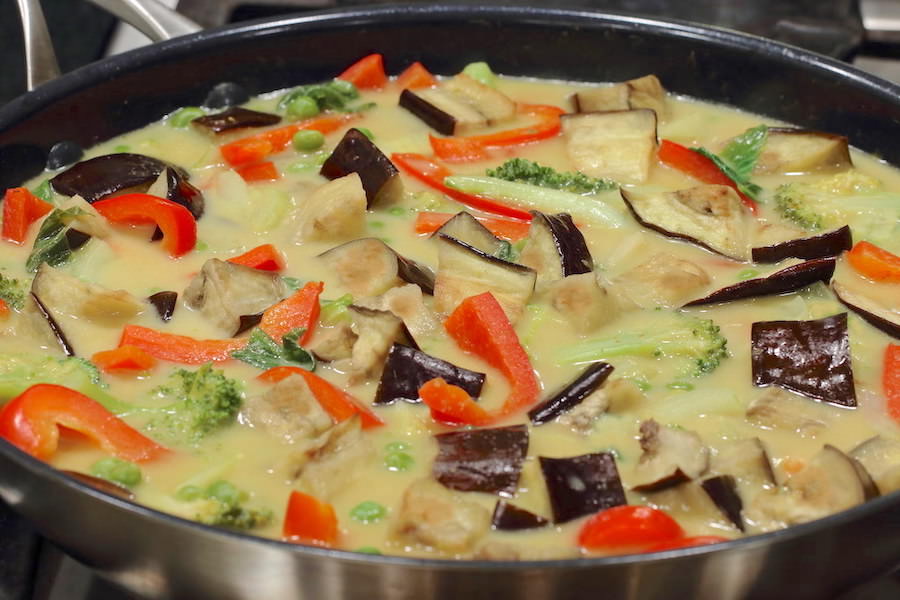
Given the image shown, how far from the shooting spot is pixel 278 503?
2195 millimetres

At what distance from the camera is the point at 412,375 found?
2420 millimetres

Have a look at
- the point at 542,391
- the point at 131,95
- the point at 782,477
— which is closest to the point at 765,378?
the point at 782,477

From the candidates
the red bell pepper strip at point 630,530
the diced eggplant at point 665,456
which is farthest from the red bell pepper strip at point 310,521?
the diced eggplant at point 665,456

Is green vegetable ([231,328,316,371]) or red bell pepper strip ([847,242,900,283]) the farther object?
red bell pepper strip ([847,242,900,283])

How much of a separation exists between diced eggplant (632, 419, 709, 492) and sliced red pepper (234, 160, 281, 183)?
1.56m

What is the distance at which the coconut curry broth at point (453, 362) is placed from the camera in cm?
218

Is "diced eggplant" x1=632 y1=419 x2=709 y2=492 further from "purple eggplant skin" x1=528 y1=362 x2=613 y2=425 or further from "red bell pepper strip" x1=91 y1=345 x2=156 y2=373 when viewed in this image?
"red bell pepper strip" x1=91 y1=345 x2=156 y2=373

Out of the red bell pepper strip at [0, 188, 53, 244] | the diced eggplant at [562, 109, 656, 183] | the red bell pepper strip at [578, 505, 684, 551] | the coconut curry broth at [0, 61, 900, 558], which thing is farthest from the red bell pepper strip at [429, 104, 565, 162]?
the red bell pepper strip at [578, 505, 684, 551]

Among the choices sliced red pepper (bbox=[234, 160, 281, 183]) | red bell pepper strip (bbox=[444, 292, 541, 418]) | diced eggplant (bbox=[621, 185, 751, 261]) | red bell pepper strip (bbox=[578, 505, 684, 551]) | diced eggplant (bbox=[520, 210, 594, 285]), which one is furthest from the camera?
sliced red pepper (bbox=[234, 160, 281, 183])

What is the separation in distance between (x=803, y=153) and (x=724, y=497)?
164cm

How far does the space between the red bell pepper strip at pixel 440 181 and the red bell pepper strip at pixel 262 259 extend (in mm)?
584

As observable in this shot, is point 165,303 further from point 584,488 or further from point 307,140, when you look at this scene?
point 584,488

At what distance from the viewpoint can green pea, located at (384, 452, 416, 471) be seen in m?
2.27

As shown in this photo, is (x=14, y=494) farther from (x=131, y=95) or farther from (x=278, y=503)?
(x=131, y=95)
